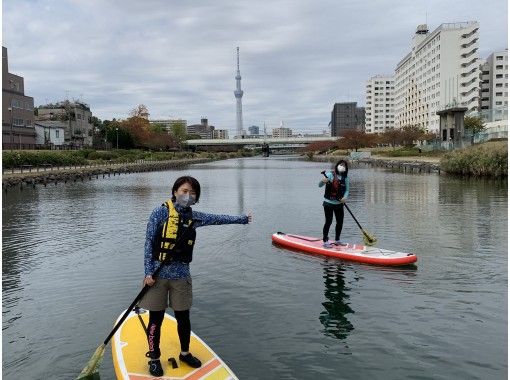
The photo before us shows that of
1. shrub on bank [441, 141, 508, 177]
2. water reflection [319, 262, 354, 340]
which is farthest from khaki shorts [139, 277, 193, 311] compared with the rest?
shrub on bank [441, 141, 508, 177]

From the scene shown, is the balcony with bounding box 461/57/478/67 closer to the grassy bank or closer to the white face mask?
the grassy bank

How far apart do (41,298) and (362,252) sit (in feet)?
26.6

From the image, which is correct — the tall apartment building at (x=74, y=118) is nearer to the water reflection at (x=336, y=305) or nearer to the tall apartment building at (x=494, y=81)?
the water reflection at (x=336, y=305)

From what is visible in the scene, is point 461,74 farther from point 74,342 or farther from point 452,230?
point 74,342

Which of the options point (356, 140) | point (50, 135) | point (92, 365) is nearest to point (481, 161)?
point (92, 365)

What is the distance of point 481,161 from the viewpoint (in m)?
43.0

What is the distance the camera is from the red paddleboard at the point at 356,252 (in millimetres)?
12328

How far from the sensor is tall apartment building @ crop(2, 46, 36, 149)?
2936 inches

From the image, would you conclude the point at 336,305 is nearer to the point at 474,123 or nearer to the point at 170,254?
the point at 170,254

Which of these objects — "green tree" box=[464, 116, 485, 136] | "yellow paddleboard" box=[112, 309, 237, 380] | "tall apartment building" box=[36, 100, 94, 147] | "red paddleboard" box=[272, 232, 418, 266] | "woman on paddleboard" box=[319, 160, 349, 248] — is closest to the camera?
"yellow paddleboard" box=[112, 309, 237, 380]

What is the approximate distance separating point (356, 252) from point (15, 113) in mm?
79404

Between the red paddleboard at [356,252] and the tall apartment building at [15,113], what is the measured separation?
6781cm

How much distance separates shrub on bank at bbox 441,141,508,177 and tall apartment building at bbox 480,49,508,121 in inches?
3363

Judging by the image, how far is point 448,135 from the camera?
76312 mm
